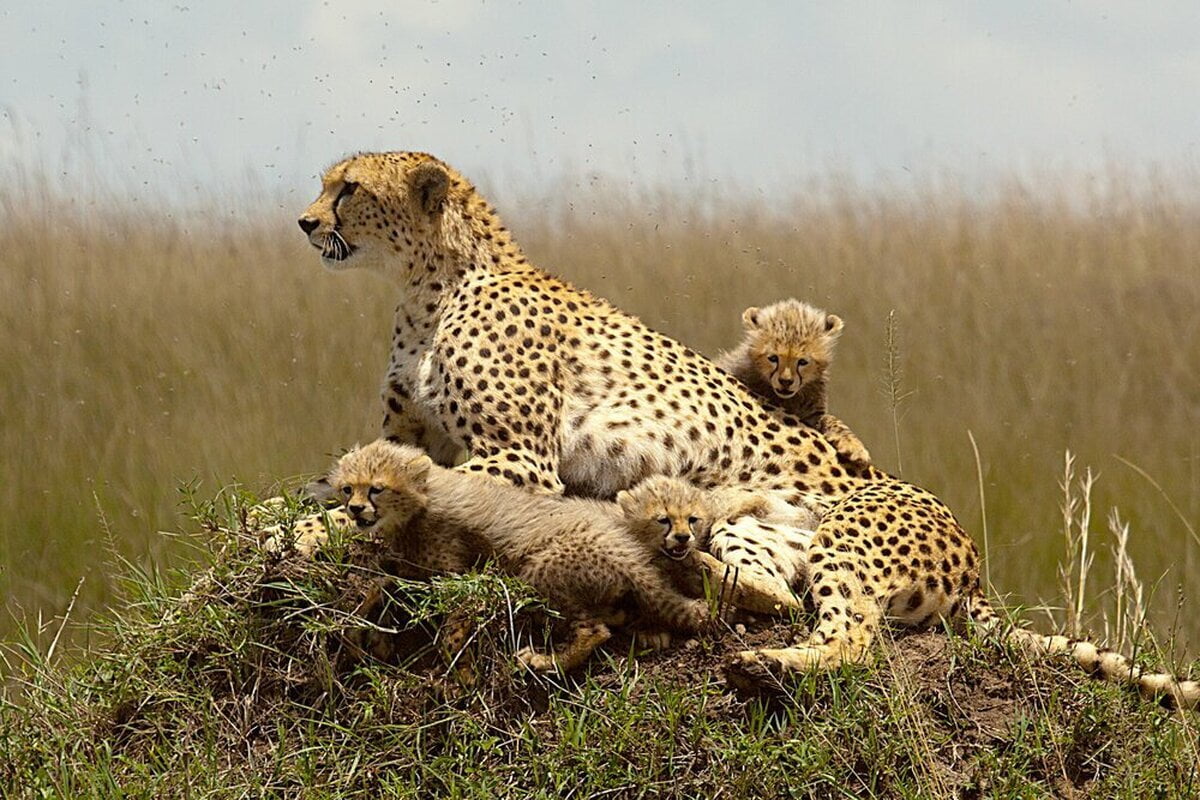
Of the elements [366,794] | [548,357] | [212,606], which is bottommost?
[366,794]

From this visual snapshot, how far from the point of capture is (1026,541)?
674cm

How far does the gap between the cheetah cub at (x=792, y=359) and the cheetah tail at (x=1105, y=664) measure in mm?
786

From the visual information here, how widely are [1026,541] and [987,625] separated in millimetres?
2592

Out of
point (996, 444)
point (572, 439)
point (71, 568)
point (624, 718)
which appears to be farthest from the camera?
point (996, 444)

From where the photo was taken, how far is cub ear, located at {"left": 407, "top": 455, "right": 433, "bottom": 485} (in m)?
3.94

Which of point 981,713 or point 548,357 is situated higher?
point 548,357

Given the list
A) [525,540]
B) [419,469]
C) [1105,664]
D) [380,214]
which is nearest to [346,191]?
[380,214]

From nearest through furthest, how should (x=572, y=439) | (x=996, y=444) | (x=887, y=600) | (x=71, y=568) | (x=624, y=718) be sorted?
(x=624, y=718) → (x=887, y=600) → (x=572, y=439) → (x=71, y=568) → (x=996, y=444)

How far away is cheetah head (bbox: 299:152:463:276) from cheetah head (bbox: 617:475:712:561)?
1003mm

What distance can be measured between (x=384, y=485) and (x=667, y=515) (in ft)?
2.06

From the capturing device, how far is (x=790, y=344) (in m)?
4.93

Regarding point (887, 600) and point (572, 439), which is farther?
point (572, 439)

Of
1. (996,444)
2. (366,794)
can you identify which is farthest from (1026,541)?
(366,794)

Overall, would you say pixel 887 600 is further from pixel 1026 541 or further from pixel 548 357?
pixel 1026 541
